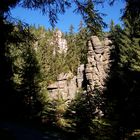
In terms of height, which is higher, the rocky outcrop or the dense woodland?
the rocky outcrop

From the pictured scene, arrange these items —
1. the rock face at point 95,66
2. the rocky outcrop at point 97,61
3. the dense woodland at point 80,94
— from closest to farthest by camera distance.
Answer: the dense woodland at point 80,94 < the rock face at point 95,66 < the rocky outcrop at point 97,61

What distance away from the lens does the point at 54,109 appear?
4628 cm

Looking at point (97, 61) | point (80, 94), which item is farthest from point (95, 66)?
point (80, 94)

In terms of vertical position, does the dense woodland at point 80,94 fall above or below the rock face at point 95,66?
below

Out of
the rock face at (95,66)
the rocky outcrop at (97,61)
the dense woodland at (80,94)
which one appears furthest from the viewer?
the rocky outcrop at (97,61)

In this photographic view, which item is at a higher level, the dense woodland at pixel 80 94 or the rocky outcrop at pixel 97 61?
the rocky outcrop at pixel 97 61

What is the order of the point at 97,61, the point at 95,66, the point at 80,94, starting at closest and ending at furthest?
the point at 80,94
the point at 97,61
the point at 95,66

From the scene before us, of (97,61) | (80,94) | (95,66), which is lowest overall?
(80,94)

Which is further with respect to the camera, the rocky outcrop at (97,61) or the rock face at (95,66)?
the rocky outcrop at (97,61)

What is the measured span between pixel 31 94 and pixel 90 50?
63.7ft

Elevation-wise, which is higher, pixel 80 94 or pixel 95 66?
pixel 95 66

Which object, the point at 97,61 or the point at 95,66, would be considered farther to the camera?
the point at 95,66

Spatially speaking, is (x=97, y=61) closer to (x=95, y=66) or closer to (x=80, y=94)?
(x=95, y=66)

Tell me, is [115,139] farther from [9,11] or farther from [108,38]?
[108,38]
